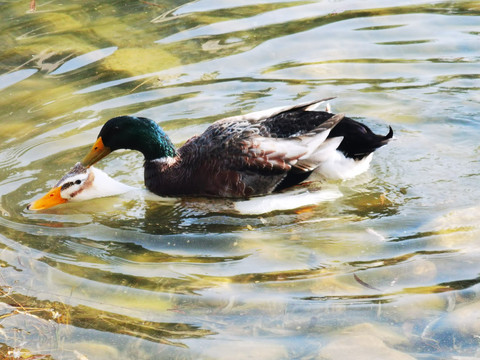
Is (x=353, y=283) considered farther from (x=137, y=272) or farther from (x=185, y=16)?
(x=185, y=16)

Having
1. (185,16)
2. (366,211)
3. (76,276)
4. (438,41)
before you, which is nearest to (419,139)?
(366,211)

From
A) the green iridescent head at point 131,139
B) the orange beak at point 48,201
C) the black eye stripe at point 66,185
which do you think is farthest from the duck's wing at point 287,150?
the orange beak at point 48,201

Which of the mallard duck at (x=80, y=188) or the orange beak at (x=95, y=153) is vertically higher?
the orange beak at (x=95, y=153)

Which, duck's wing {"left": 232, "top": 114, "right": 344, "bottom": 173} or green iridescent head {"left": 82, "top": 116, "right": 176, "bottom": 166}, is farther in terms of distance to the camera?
green iridescent head {"left": 82, "top": 116, "right": 176, "bottom": 166}

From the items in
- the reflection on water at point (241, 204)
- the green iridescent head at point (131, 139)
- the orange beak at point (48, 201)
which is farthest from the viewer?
the green iridescent head at point (131, 139)

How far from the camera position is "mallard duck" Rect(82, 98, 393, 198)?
6.21 metres

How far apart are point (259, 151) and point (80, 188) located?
141cm

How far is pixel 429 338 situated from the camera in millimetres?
4348

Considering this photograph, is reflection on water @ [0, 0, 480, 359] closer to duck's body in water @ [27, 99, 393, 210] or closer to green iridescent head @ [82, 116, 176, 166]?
duck's body in water @ [27, 99, 393, 210]

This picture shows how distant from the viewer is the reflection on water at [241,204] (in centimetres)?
455

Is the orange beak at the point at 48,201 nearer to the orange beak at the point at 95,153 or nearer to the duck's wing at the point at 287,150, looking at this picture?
the orange beak at the point at 95,153

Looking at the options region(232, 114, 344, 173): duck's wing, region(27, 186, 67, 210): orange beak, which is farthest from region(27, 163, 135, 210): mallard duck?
region(232, 114, 344, 173): duck's wing

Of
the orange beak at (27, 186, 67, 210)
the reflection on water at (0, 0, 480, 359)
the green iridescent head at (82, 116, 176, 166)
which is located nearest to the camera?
the reflection on water at (0, 0, 480, 359)

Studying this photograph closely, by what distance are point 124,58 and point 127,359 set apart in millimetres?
4798
